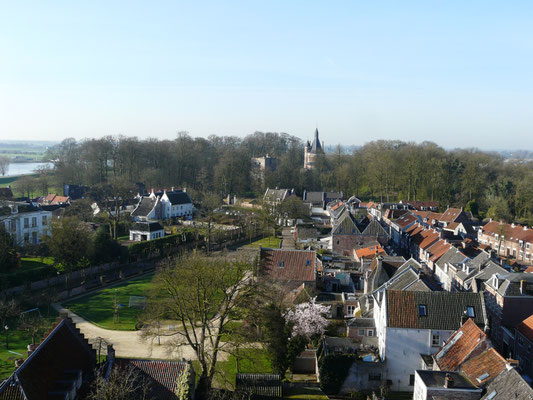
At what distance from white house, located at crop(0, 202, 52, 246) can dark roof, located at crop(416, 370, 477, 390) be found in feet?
130

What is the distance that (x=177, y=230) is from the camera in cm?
6125

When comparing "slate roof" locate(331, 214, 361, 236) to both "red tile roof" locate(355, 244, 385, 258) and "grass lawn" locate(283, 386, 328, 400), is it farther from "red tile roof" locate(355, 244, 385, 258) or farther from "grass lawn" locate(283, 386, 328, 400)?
"grass lawn" locate(283, 386, 328, 400)

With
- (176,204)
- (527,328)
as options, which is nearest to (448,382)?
(527,328)

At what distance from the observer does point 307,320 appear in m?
28.3

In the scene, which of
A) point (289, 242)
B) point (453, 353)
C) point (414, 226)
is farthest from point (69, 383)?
point (414, 226)

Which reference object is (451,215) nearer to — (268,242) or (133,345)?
(268,242)

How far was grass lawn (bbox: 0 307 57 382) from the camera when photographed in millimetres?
24322

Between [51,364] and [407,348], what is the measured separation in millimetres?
17806

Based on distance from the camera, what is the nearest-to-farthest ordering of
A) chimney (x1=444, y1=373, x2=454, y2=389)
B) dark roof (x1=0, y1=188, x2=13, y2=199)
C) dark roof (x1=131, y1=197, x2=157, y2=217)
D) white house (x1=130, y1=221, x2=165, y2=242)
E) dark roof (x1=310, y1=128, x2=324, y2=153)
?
chimney (x1=444, y1=373, x2=454, y2=389), white house (x1=130, y1=221, x2=165, y2=242), dark roof (x1=0, y1=188, x2=13, y2=199), dark roof (x1=131, y1=197, x2=157, y2=217), dark roof (x1=310, y1=128, x2=324, y2=153)

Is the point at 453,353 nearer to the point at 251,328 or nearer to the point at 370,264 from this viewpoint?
the point at 251,328

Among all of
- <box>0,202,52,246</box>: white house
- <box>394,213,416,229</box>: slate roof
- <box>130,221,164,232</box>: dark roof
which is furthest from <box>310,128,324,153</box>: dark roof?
<box>0,202,52,246</box>: white house

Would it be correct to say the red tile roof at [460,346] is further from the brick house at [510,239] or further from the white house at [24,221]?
the white house at [24,221]

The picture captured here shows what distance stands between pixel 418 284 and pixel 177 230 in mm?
38837

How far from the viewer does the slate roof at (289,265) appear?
35.4 metres
